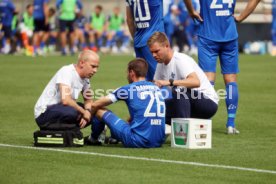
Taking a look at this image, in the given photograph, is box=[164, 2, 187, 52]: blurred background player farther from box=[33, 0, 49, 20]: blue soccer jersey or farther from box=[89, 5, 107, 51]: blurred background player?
box=[33, 0, 49, 20]: blue soccer jersey

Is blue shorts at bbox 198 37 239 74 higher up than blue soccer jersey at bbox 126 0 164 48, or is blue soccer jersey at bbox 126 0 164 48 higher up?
blue soccer jersey at bbox 126 0 164 48

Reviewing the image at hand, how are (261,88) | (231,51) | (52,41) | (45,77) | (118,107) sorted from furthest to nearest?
(52,41), (45,77), (261,88), (118,107), (231,51)

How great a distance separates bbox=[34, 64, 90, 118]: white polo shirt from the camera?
1177 centimetres

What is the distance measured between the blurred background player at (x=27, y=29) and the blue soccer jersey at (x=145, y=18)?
82.3 feet

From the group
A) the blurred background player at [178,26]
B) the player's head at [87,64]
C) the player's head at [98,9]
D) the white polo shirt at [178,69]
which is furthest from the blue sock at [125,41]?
the player's head at [87,64]

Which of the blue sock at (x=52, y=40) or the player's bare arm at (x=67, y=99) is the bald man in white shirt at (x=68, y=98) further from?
the blue sock at (x=52, y=40)

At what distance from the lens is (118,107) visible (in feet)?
57.5

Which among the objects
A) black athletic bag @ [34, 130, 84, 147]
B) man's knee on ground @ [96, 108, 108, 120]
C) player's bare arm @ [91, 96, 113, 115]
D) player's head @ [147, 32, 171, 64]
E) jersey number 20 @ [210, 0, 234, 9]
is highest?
jersey number 20 @ [210, 0, 234, 9]

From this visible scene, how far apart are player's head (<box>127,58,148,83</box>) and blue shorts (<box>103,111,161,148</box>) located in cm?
52

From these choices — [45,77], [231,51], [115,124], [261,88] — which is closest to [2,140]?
[115,124]

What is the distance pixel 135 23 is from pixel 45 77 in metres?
10.6

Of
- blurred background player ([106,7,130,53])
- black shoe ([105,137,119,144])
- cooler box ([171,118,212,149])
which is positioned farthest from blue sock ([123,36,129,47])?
cooler box ([171,118,212,149])

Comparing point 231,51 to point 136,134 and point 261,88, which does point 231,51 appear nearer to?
point 136,134

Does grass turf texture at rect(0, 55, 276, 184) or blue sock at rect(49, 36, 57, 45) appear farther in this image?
blue sock at rect(49, 36, 57, 45)
